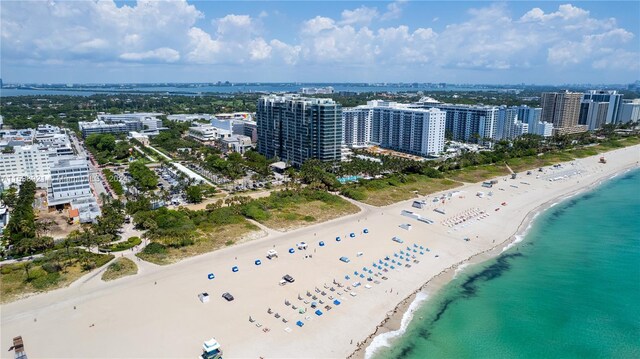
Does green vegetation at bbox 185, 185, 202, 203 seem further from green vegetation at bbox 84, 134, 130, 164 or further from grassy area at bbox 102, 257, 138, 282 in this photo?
green vegetation at bbox 84, 134, 130, 164

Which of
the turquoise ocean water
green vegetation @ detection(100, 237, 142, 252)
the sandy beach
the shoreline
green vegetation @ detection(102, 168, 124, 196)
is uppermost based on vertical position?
green vegetation @ detection(102, 168, 124, 196)

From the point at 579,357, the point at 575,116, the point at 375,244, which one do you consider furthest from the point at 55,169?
the point at 575,116

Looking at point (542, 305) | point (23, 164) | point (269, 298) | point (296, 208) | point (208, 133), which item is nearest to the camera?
point (269, 298)

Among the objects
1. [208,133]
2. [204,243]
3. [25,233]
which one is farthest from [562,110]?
[25,233]

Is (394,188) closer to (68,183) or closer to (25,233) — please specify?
(68,183)

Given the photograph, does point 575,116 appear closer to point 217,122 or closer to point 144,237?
point 217,122

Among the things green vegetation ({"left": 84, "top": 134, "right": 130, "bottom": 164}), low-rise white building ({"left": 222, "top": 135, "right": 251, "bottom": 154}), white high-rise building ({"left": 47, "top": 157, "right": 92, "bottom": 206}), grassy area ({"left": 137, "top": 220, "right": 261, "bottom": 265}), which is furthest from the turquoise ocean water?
green vegetation ({"left": 84, "top": 134, "right": 130, "bottom": 164})
